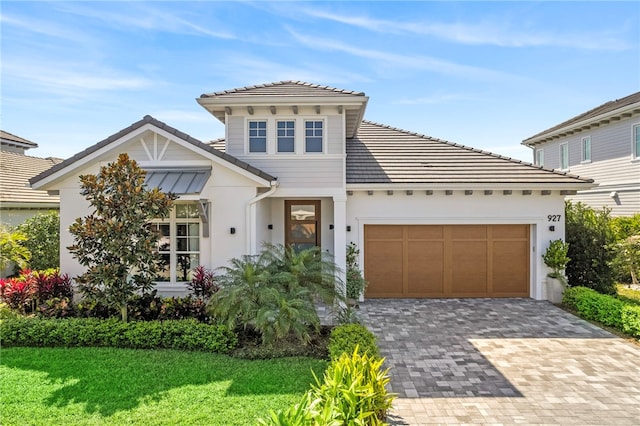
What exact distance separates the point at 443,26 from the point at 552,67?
6.02 metres

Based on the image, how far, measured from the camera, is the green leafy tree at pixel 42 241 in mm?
15234

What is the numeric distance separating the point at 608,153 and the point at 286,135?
60.6ft

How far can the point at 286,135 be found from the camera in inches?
482

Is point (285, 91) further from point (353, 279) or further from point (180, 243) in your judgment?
point (353, 279)

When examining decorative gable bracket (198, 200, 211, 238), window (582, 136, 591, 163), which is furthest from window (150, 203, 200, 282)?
window (582, 136, 591, 163)

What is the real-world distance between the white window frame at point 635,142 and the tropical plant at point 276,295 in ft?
59.6

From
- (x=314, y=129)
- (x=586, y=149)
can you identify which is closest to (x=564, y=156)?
(x=586, y=149)

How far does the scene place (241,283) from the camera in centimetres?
881

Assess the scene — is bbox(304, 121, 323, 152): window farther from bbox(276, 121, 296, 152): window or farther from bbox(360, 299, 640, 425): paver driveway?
bbox(360, 299, 640, 425): paver driveway

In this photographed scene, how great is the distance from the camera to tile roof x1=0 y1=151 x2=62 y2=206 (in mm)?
17344

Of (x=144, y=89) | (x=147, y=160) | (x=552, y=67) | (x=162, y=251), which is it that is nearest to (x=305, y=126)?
(x=147, y=160)

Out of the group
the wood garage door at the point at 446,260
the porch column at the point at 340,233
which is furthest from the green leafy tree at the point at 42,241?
the wood garage door at the point at 446,260

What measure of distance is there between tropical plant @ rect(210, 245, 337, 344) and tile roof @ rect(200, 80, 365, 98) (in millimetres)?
5423

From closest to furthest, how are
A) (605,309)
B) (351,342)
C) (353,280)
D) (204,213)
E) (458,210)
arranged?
1. (351,342)
2. (605,309)
3. (204,213)
4. (353,280)
5. (458,210)
